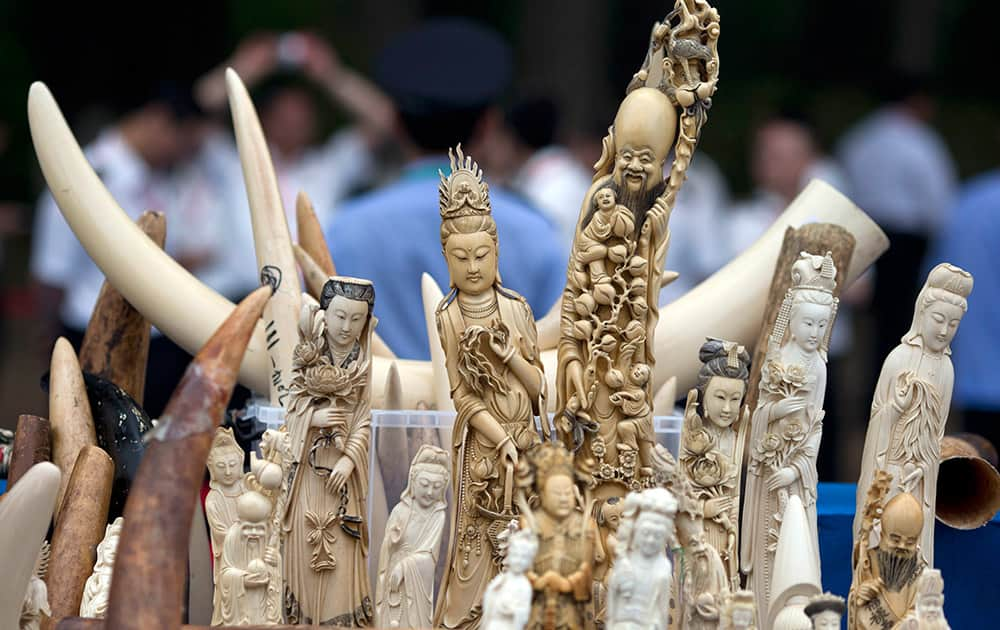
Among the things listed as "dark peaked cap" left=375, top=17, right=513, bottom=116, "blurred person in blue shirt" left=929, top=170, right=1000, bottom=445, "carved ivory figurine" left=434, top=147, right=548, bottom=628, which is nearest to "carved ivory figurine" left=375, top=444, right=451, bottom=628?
"carved ivory figurine" left=434, top=147, right=548, bottom=628

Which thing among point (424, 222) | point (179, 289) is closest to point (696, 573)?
point (179, 289)

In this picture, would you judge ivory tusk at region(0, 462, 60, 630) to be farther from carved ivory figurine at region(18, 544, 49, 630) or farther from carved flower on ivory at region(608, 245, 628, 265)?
carved flower on ivory at region(608, 245, 628, 265)

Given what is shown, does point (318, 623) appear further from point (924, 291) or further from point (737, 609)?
point (924, 291)

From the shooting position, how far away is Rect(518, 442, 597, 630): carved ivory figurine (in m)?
2.03

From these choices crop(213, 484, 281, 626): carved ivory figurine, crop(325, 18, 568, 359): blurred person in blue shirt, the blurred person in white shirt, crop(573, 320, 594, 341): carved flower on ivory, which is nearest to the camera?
crop(213, 484, 281, 626): carved ivory figurine

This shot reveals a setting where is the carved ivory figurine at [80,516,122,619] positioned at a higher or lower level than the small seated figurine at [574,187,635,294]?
lower

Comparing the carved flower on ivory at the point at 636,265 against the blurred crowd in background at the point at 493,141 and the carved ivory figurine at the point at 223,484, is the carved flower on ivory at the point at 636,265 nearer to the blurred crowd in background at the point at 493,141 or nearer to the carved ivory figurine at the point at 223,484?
the carved ivory figurine at the point at 223,484

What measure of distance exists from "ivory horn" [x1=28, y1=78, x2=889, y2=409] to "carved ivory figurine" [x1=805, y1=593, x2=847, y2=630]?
3.39 feet

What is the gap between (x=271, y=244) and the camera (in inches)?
120

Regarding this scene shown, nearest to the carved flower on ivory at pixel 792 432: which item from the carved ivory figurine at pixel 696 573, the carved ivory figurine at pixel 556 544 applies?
the carved ivory figurine at pixel 696 573

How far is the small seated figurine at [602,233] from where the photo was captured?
2328mm

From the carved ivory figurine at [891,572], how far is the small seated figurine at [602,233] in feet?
1.87

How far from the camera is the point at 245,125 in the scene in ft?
10.7

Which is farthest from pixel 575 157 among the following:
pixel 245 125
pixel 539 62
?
pixel 245 125
